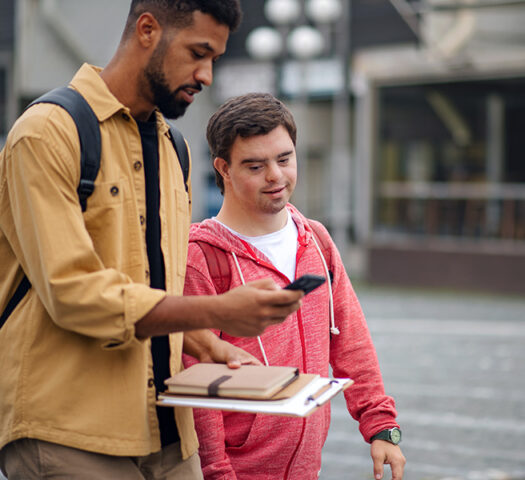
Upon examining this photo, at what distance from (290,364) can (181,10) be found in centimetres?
113

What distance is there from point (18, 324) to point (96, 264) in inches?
10.7

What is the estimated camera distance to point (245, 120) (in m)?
2.83

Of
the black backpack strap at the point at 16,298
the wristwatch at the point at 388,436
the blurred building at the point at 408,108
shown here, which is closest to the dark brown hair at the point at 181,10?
the black backpack strap at the point at 16,298

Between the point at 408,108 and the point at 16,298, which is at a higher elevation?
the point at 408,108

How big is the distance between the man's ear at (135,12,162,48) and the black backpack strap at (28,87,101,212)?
0.22 meters

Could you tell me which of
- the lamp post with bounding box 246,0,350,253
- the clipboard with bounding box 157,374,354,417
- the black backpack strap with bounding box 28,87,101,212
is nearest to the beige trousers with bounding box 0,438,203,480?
the clipboard with bounding box 157,374,354,417

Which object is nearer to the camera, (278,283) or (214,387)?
(214,387)

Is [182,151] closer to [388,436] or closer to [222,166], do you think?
[222,166]

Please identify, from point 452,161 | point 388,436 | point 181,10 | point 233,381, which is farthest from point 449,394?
point 452,161

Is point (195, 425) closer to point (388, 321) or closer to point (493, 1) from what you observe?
point (388, 321)

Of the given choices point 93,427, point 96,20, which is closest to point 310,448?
point 93,427

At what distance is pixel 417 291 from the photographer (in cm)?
1802

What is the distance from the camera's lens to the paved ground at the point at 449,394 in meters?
5.88

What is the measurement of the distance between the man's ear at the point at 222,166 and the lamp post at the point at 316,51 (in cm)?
1704
